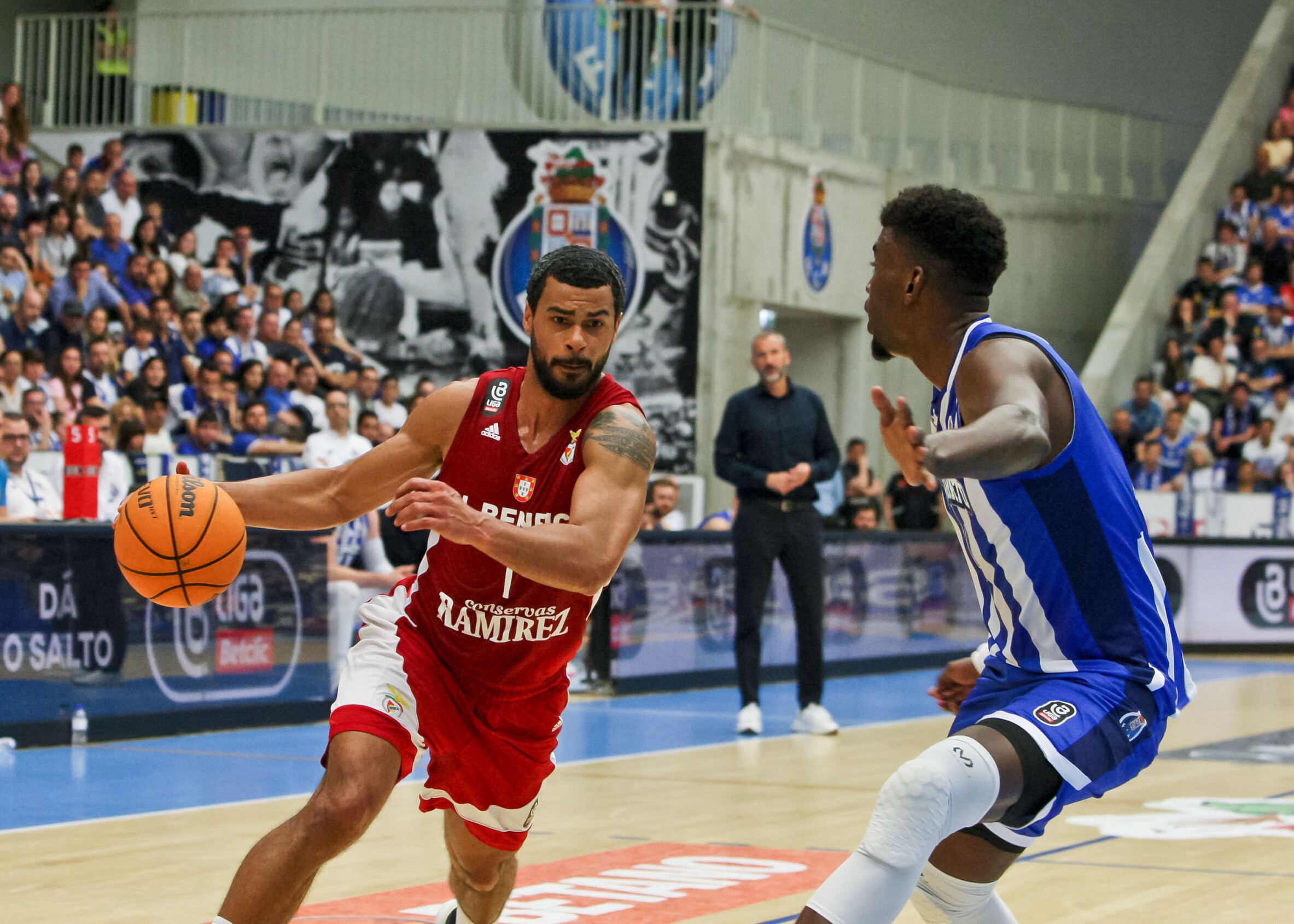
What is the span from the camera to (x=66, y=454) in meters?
9.71

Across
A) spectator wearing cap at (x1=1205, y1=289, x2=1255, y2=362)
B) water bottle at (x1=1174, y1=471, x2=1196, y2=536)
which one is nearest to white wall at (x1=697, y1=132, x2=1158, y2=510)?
spectator wearing cap at (x1=1205, y1=289, x2=1255, y2=362)

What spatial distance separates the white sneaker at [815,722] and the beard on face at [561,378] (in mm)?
6133

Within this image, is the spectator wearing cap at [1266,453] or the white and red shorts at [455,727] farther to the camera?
the spectator wearing cap at [1266,453]

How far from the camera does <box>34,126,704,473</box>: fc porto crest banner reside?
1902 cm

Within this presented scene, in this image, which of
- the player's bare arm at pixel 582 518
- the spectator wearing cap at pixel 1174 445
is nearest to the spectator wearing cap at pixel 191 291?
the spectator wearing cap at pixel 1174 445

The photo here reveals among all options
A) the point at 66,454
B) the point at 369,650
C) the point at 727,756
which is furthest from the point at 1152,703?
the point at 66,454

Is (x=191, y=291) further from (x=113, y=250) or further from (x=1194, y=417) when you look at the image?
(x=1194, y=417)

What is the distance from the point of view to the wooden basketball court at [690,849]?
5469 mm

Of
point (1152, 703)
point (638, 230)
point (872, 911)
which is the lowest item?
point (872, 911)

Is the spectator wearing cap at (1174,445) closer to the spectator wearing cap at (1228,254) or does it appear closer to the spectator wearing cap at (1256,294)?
the spectator wearing cap at (1256,294)

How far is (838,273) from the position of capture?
21344 mm

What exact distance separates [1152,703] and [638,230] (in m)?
16.0

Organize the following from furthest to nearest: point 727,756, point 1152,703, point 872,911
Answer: point 727,756
point 1152,703
point 872,911

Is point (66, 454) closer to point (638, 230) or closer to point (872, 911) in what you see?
point (872, 911)
